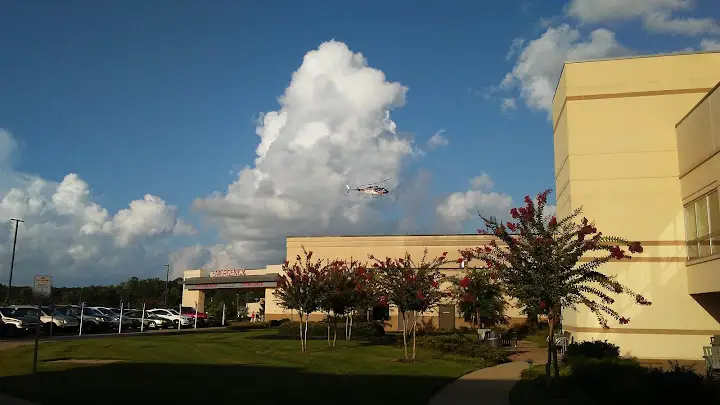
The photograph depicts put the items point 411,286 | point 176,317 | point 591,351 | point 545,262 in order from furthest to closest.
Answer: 1. point 176,317
2. point 411,286
3. point 591,351
4. point 545,262

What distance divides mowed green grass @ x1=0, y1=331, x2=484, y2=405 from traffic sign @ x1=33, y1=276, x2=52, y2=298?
81.5 inches

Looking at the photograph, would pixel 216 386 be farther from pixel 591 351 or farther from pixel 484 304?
pixel 484 304

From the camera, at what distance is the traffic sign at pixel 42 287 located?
16.0 metres

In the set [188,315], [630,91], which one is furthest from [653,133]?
[188,315]

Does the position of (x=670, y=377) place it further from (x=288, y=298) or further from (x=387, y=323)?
(x=387, y=323)

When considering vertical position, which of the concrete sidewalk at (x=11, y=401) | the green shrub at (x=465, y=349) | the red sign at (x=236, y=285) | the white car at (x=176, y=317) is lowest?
the concrete sidewalk at (x=11, y=401)

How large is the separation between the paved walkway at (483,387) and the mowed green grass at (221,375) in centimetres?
42

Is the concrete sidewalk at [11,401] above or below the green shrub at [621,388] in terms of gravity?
A: below

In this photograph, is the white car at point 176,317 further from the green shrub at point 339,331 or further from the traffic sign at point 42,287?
the traffic sign at point 42,287

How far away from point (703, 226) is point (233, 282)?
51.6m

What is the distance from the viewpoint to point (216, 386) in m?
14.8

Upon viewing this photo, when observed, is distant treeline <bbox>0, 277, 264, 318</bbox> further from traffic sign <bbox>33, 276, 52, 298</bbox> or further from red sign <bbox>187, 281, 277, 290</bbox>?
traffic sign <bbox>33, 276, 52, 298</bbox>

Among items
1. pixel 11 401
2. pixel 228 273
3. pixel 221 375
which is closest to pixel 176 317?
pixel 228 273

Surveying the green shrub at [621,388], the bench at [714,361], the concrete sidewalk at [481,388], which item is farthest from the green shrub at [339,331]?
the bench at [714,361]
